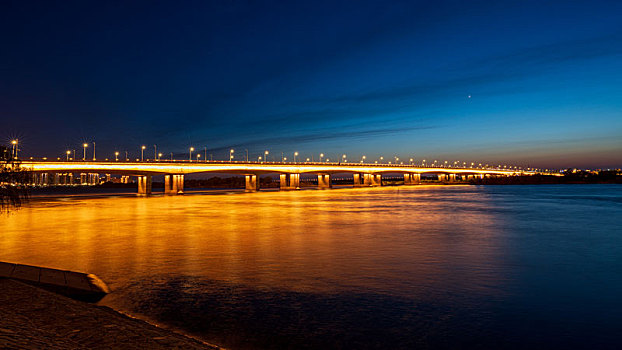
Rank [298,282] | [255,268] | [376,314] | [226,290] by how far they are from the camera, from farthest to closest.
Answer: [255,268] < [298,282] < [226,290] < [376,314]

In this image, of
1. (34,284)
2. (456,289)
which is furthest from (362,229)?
(34,284)

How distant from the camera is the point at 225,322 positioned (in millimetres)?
9562

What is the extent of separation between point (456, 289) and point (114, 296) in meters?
10.5

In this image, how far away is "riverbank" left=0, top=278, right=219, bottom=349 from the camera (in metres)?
6.97

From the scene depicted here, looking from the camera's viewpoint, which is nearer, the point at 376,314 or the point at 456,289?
the point at 376,314

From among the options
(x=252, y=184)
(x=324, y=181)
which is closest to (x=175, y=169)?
(x=252, y=184)

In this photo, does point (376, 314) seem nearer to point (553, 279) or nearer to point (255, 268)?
point (255, 268)

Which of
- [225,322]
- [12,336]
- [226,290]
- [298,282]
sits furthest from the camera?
[298,282]

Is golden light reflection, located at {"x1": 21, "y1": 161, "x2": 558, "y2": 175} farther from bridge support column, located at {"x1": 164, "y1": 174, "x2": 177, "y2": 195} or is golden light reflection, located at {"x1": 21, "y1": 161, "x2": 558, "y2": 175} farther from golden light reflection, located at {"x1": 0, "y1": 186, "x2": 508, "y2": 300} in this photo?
golden light reflection, located at {"x1": 0, "y1": 186, "x2": 508, "y2": 300}

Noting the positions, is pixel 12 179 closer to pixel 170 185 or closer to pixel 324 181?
pixel 170 185

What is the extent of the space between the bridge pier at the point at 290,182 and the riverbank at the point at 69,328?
140622 millimetres

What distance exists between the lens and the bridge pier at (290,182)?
5969 inches

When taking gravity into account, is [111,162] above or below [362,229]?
above

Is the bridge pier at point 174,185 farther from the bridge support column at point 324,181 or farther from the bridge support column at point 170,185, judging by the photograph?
the bridge support column at point 324,181
